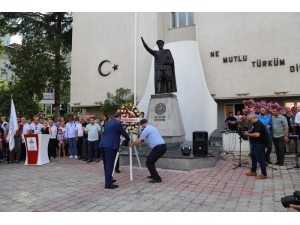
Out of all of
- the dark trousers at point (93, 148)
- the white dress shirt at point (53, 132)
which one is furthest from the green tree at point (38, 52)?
the dark trousers at point (93, 148)

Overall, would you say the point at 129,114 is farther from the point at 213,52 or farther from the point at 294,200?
the point at 213,52

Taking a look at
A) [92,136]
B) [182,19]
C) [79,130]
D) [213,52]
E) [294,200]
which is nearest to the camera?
[294,200]

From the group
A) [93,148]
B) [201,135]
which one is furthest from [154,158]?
[93,148]

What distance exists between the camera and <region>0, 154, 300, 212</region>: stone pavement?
13.9 feet

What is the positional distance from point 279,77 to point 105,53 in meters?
11.0

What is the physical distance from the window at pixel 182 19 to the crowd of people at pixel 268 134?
915 centimetres

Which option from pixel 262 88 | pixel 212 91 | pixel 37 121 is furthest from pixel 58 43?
pixel 262 88

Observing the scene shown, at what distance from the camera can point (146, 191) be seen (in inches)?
205

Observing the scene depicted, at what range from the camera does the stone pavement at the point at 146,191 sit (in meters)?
4.24

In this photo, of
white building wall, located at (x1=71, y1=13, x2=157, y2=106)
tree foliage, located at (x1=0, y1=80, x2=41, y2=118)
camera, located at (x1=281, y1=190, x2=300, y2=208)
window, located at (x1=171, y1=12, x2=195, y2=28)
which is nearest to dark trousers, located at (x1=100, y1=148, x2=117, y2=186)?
camera, located at (x1=281, y1=190, x2=300, y2=208)

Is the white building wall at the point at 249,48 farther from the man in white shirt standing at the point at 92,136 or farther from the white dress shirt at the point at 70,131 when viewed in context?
the white dress shirt at the point at 70,131

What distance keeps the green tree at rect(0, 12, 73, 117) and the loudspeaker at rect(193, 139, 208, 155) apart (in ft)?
47.0

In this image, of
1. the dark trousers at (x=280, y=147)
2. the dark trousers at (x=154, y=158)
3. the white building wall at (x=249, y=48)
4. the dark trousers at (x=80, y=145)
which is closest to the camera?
the dark trousers at (x=154, y=158)

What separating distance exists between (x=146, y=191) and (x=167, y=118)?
3.89 meters
